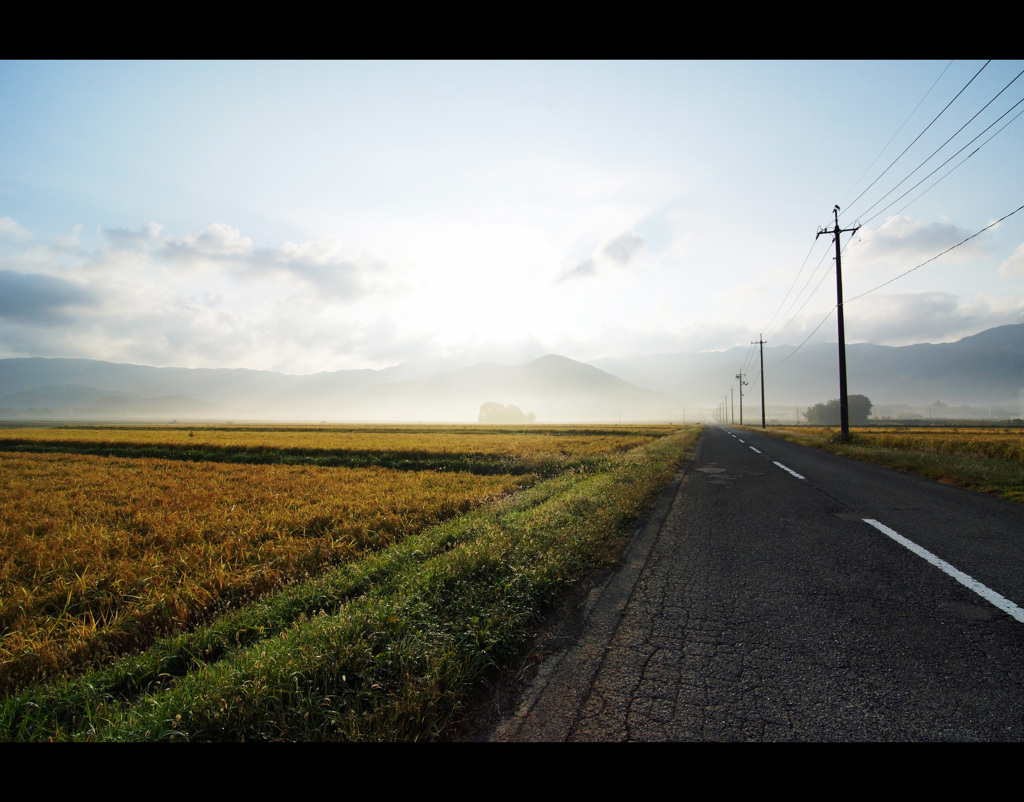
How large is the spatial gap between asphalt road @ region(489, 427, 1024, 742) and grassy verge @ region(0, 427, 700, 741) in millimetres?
486

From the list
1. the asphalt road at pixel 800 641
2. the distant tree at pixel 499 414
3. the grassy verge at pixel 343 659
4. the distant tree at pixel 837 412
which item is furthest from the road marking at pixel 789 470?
the distant tree at pixel 499 414

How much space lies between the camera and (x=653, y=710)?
2.30m

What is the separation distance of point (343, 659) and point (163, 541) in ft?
18.7

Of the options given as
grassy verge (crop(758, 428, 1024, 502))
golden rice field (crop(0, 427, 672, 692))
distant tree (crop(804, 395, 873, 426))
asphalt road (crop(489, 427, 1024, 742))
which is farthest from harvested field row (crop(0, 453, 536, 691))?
distant tree (crop(804, 395, 873, 426))

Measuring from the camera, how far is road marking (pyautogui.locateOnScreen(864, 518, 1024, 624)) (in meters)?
3.30

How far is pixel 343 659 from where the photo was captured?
2855 mm

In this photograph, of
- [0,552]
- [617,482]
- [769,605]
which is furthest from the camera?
[617,482]

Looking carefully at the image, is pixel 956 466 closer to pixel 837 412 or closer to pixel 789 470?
pixel 789 470

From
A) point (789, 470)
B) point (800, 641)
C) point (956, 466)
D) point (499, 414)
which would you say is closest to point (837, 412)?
point (499, 414)

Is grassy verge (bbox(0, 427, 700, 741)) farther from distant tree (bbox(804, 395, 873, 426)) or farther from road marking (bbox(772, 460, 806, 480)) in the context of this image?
distant tree (bbox(804, 395, 873, 426))
